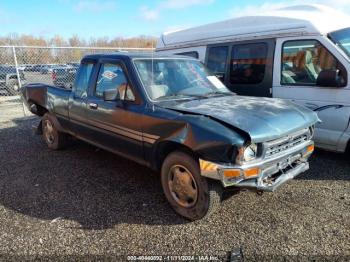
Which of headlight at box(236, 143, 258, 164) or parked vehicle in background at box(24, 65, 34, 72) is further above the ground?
parked vehicle in background at box(24, 65, 34, 72)

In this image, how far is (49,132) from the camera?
19.6 feet

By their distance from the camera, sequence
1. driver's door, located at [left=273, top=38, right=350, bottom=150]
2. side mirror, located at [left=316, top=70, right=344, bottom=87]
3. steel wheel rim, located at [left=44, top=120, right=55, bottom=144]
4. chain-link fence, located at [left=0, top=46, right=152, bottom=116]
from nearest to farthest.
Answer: side mirror, located at [left=316, top=70, right=344, bottom=87] < driver's door, located at [left=273, top=38, right=350, bottom=150] < steel wheel rim, located at [left=44, top=120, right=55, bottom=144] < chain-link fence, located at [left=0, top=46, right=152, bottom=116]

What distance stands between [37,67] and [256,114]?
1105 cm

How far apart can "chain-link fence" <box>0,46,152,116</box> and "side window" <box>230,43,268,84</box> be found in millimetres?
5589

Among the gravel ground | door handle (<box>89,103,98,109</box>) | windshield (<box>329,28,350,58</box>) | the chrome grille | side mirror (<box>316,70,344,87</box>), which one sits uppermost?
windshield (<box>329,28,350,58</box>)

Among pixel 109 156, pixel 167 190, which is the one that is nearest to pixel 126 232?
pixel 167 190

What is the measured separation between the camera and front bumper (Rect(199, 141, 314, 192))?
9.53 ft

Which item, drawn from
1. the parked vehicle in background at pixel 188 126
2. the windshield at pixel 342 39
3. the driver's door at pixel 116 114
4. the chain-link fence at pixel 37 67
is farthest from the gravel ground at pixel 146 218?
the chain-link fence at pixel 37 67

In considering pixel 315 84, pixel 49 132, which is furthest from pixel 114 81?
pixel 315 84

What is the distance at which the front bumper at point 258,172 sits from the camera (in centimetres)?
290

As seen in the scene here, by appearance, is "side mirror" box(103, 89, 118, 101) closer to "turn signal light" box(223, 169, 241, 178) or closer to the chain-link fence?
"turn signal light" box(223, 169, 241, 178)

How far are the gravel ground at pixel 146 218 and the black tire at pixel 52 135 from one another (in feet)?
2.72

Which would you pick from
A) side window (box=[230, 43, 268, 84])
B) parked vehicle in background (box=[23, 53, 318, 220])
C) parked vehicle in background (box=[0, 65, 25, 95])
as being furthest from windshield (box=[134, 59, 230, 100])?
parked vehicle in background (box=[0, 65, 25, 95])

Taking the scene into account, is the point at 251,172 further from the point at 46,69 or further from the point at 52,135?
the point at 46,69
